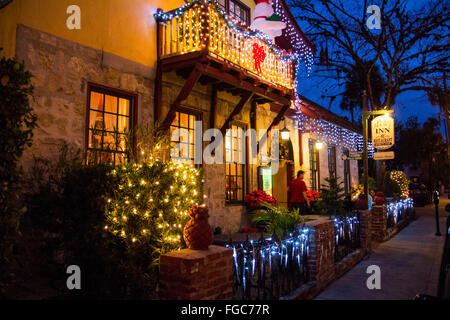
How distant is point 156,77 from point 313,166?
938cm

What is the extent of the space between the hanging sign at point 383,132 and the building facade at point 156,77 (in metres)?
2.96

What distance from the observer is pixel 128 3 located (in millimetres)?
7160

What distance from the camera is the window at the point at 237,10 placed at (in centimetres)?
997

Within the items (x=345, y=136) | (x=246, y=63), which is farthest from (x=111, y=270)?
(x=345, y=136)

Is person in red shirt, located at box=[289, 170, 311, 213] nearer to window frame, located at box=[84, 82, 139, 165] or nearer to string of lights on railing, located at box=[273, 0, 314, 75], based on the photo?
window frame, located at box=[84, 82, 139, 165]

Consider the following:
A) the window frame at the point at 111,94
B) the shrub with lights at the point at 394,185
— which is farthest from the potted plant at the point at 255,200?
the shrub with lights at the point at 394,185

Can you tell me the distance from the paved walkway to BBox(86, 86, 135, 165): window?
4487 millimetres

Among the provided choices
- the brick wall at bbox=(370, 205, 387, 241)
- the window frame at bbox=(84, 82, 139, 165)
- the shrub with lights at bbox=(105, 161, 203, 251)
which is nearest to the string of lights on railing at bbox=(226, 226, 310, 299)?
the shrub with lights at bbox=(105, 161, 203, 251)

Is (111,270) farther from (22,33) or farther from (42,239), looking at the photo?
(22,33)

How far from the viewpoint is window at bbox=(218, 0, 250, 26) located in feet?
32.7

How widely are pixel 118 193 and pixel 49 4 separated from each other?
12.4ft

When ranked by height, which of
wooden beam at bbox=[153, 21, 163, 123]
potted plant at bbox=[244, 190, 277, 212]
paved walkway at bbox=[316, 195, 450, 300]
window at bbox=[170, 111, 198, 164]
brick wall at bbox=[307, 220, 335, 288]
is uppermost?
wooden beam at bbox=[153, 21, 163, 123]

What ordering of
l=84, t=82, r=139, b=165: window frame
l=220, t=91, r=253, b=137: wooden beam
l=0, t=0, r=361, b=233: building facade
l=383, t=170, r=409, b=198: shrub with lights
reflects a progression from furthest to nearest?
1. l=383, t=170, r=409, b=198: shrub with lights
2. l=220, t=91, r=253, b=137: wooden beam
3. l=84, t=82, r=139, b=165: window frame
4. l=0, t=0, r=361, b=233: building facade

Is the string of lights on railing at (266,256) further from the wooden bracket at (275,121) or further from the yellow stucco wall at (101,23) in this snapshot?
the wooden bracket at (275,121)
